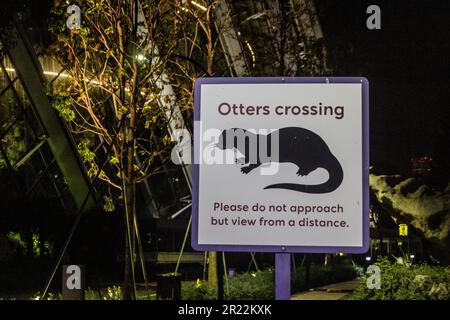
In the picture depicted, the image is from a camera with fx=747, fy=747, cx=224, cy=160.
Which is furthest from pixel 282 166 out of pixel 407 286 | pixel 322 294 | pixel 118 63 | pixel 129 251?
pixel 322 294

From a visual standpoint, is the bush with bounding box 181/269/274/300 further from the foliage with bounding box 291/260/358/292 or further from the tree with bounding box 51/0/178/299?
the foliage with bounding box 291/260/358/292

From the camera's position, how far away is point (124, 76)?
13.5 m

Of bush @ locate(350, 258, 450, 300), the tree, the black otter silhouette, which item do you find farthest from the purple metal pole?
the tree

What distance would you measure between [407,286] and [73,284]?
6.56m

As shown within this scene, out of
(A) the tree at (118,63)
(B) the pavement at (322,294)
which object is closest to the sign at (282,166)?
(A) the tree at (118,63)

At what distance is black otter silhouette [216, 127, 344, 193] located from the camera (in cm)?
468

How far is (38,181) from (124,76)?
52.6 feet

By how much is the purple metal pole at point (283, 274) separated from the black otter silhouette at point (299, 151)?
0.44 metres

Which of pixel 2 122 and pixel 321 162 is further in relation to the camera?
pixel 2 122

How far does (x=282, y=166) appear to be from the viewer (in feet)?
15.5

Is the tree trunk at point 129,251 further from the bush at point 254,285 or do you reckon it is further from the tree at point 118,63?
the bush at point 254,285
